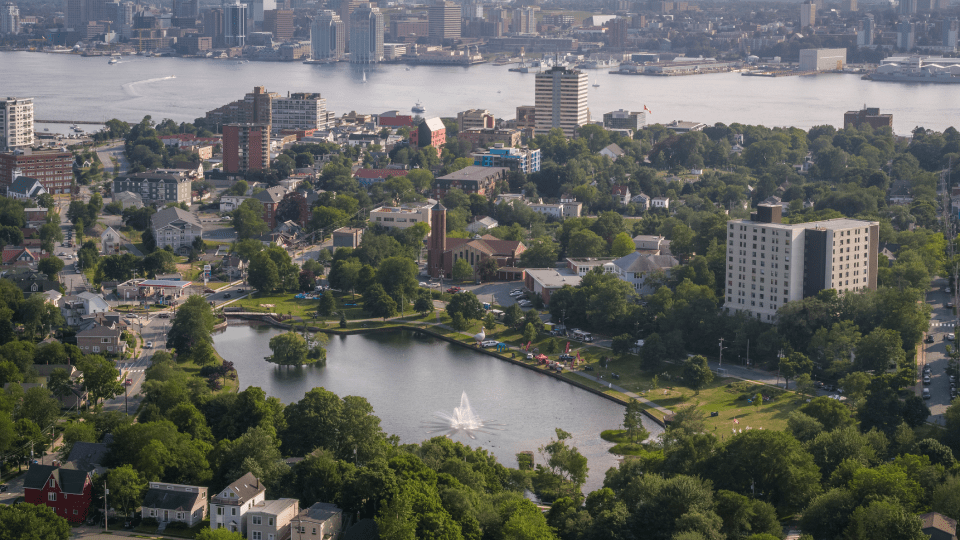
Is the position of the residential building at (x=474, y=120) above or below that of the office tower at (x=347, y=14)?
below

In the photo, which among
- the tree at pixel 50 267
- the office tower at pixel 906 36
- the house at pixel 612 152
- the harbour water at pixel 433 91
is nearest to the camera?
the tree at pixel 50 267

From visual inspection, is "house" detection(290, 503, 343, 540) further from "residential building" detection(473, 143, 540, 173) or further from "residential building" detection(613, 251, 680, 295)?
"residential building" detection(473, 143, 540, 173)

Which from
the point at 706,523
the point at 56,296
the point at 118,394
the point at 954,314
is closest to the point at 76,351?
the point at 118,394

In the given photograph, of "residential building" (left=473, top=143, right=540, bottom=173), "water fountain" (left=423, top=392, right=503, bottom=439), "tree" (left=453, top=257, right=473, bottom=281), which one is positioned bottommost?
"water fountain" (left=423, top=392, right=503, bottom=439)

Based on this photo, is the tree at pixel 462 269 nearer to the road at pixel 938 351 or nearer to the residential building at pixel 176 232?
the residential building at pixel 176 232

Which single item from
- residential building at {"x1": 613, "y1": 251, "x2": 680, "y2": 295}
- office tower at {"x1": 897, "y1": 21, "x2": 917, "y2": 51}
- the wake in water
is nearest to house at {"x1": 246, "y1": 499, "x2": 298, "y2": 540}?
residential building at {"x1": 613, "y1": 251, "x2": 680, "y2": 295}

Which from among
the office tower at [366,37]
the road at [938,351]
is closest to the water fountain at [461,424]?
the road at [938,351]

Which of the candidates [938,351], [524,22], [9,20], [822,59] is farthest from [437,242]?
[9,20]
